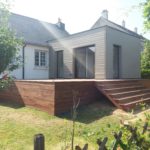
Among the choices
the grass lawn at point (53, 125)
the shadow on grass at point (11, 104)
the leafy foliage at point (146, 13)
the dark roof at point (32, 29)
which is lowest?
the grass lawn at point (53, 125)

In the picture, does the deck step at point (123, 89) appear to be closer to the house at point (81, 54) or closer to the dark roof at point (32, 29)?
the house at point (81, 54)

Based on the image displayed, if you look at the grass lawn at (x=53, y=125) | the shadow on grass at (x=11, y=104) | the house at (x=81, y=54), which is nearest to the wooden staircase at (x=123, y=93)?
the grass lawn at (x=53, y=125)

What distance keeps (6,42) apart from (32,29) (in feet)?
54.1

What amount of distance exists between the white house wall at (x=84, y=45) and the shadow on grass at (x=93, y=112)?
4121 mm

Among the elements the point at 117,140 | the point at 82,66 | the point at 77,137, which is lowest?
the point at 77,137

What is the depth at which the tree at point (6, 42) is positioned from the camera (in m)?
5.32

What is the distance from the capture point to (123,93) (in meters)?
11.5

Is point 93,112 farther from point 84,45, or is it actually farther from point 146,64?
point 146,64

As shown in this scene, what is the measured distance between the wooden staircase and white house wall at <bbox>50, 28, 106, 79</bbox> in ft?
7.31

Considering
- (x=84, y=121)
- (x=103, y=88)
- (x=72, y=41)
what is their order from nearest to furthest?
1. (x=84, y=121)
2. (x=103, y=88)
3. (x=72, y=41)

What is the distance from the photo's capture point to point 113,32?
15.5m

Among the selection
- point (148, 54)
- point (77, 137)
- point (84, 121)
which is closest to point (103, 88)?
point (84, 121)

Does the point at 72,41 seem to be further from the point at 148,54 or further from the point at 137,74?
the point at 148,54

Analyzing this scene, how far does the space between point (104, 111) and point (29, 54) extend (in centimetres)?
1033
